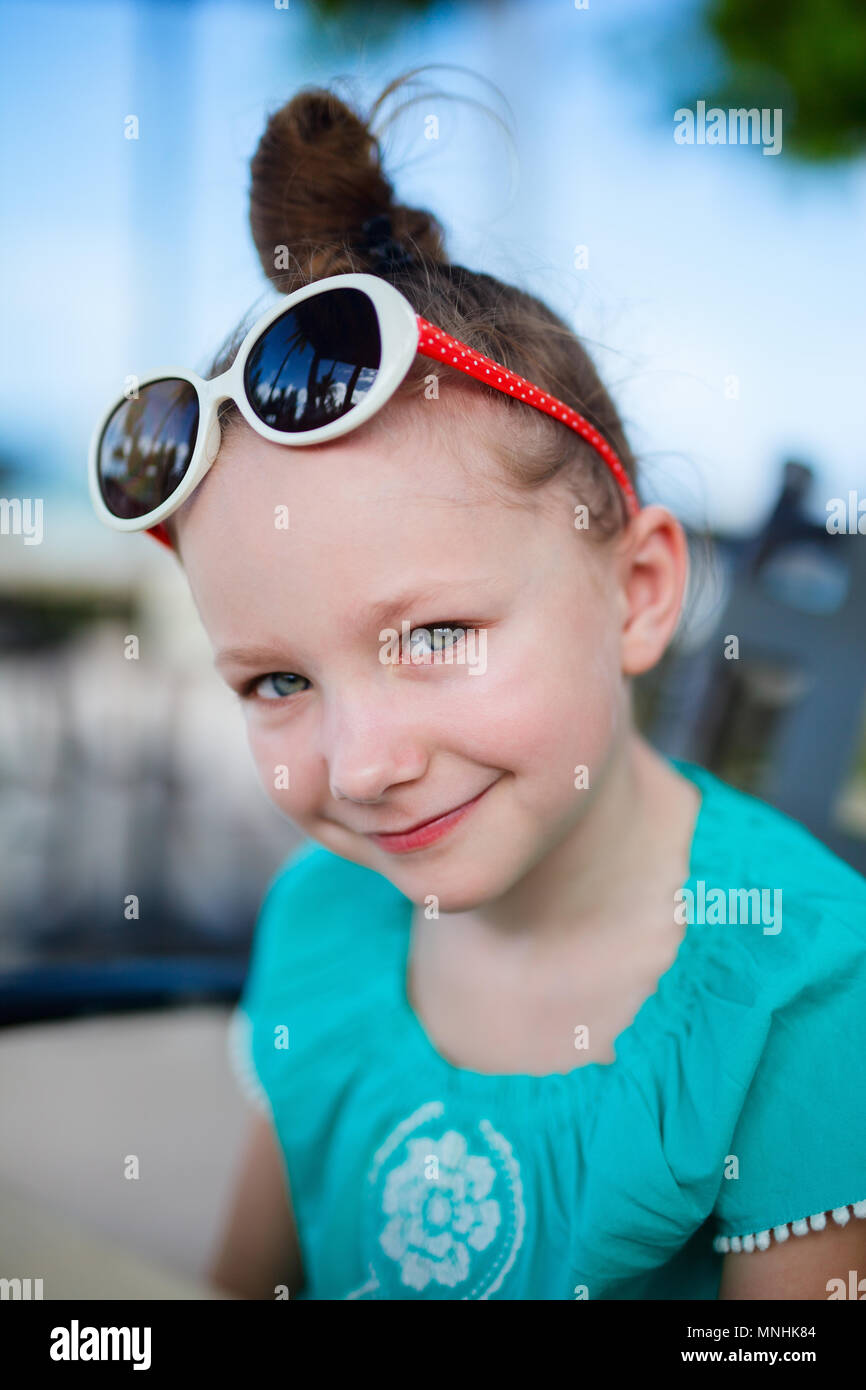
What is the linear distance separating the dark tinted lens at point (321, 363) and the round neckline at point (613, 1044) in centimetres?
51

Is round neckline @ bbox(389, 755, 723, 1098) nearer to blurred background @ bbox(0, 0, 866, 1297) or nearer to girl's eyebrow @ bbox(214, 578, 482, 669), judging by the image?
blurred background @ bbox(0, 0, 866, 1297)

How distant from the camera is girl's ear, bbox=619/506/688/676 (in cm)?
85

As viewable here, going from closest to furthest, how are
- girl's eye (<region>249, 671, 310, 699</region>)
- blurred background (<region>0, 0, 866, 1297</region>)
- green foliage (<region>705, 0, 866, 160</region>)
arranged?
1. girl's eye (<region>249, 671, 310, 699</region>)
2. blurred background (<region>0, 0, 866, 1297</region>)
3. green foliage (<region>705, 0, 866, 160</region>)

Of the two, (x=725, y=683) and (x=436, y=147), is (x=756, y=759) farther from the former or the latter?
(x=436, y=147)

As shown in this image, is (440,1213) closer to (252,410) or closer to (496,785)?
(496,785)

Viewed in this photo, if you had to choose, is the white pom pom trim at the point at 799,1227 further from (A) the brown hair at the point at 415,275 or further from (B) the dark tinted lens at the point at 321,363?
(B) the dark tinted lens at the point at 321,363

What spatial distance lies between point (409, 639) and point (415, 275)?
29 centimetres

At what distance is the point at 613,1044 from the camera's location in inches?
32.3

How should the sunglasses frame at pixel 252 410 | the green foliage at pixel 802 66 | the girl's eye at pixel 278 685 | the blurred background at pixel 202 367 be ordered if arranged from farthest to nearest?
the green foliage at pixel 802 66 → the blurred background at pixel 202 367 → the girl's eye at pixel 278 685 → the sunglasses frame at pixel 252 410

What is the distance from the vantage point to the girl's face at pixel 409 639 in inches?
26.0

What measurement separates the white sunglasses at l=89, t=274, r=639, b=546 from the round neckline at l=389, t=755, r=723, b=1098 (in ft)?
1.33

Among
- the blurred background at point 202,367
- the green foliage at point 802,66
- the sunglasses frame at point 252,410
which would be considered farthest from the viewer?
the green foliage at point 802,66

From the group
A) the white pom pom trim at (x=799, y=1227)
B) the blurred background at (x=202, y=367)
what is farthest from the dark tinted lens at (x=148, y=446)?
the white pom pom trim at (x=799, y=1227)

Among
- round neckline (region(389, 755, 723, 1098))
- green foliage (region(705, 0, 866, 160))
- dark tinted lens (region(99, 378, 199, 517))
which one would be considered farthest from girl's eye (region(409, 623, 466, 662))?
green foliage (region(705, 0, 866, 160))
